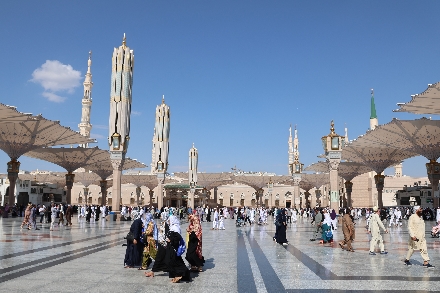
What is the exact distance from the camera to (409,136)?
2781 cm

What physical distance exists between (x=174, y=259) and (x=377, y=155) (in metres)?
37.0

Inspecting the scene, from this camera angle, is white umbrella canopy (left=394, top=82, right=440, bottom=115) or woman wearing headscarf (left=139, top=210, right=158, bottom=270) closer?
woman wearing headscarf (left=139, top=210, right=158, bottom=270)

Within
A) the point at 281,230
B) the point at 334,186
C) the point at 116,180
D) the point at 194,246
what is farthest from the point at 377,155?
the point at 194,246

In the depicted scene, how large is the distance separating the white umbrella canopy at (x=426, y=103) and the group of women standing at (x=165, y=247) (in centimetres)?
1341

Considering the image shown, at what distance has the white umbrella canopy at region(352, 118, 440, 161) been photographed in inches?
996

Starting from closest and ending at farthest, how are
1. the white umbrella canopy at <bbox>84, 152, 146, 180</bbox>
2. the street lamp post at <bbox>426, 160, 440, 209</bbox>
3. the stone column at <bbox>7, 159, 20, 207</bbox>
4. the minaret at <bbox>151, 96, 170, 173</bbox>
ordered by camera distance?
the street lamp post at <bbox>426, 160, 440, 209</bbox>, the stone column at <bbox>7, 159, 20, 207</bbox>, the minaret at <bbox>151, 96, 170, 173</bbox>, the white umbrella canopy at <bbox>84, 152, 146, 180</bbox>

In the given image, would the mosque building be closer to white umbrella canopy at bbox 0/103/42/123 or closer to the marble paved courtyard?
white umbrella canopy at bbox 0/103/42/123

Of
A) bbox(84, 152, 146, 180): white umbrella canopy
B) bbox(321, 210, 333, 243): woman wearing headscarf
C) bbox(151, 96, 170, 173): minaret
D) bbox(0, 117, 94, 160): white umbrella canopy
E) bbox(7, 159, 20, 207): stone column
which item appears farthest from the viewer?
bbox(84, 152, 146, 180): white umbrella canopy

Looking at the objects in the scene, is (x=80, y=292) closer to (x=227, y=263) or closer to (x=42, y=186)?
(x=227, y=263)

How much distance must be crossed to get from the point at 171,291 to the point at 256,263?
9.81ft

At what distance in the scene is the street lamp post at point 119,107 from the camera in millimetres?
25891

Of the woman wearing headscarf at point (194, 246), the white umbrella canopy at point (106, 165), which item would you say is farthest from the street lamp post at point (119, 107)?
the woman wearing headscarf at point (194, 246)


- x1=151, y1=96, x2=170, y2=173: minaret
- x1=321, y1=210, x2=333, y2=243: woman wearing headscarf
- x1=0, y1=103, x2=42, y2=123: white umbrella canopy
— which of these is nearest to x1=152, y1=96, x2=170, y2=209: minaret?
x1=151, y1=96, x2=170, y2=173: minaret

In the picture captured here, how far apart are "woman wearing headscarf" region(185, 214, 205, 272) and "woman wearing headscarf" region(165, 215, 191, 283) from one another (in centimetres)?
55
